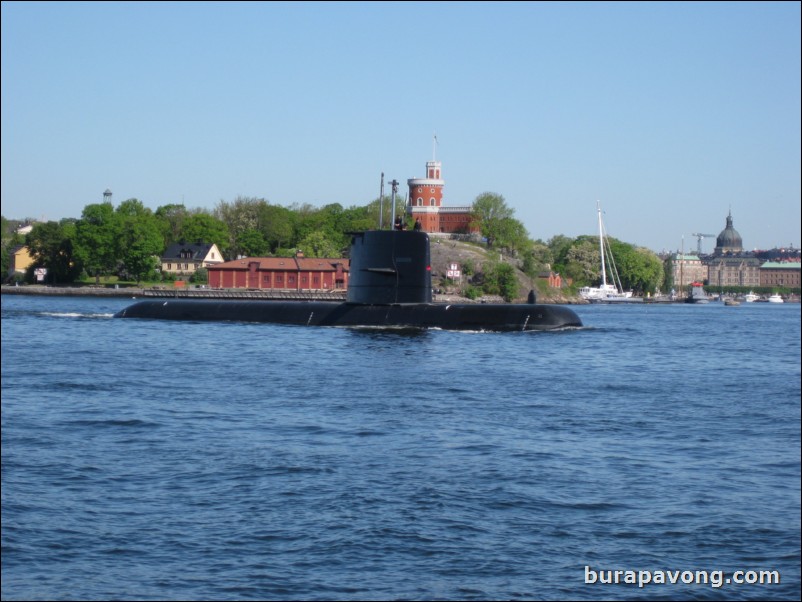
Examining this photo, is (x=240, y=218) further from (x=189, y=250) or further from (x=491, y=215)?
(x=491, y=215)

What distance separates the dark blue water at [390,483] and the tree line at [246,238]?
77.2 meters

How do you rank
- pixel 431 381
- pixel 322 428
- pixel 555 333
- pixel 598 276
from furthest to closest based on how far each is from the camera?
1. pixel 598 276
2. pixel 555 333
3. pixel 431 381
4. pixel 322 428

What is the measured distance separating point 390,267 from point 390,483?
2589 centimetres

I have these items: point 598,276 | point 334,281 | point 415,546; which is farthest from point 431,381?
point 598,276

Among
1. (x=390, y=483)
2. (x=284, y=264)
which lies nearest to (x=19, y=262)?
(x=284, y=264)

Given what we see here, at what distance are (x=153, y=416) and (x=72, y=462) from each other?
14.6 ft

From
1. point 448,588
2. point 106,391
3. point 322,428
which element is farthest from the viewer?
point 106,391

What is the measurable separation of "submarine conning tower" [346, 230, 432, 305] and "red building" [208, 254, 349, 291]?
214 feet

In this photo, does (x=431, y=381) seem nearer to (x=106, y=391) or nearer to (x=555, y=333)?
(x=106, y=391)

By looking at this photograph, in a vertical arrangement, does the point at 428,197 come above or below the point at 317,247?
above

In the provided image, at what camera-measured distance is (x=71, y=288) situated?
10475 centimetres

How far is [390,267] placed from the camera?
4012 cm

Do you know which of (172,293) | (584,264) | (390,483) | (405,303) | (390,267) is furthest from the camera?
(584,264)

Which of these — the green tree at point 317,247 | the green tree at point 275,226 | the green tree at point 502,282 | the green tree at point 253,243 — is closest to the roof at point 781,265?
the green tree at point 502,282
